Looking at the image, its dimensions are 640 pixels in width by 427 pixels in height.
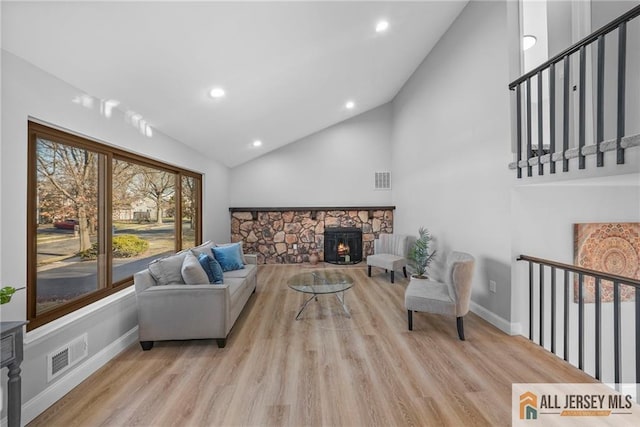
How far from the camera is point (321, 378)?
7.11 feet

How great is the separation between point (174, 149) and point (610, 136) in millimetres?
5169

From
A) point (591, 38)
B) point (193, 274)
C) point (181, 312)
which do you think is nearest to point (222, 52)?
point (193, 274)

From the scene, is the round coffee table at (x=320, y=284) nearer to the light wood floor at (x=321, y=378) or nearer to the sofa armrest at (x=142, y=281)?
the light wood floor at (x=321, y=378)

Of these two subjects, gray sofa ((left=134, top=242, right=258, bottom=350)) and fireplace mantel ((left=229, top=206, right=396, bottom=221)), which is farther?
fireplace mantel ((left=229, top=206, right=396, bottom=221))

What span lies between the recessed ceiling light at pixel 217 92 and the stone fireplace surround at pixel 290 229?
3.59 metres

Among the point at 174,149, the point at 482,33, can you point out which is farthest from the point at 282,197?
the point at 482,33

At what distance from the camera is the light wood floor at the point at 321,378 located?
179 cm

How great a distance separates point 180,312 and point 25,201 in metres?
1.43

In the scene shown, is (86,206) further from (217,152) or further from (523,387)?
(523,387)

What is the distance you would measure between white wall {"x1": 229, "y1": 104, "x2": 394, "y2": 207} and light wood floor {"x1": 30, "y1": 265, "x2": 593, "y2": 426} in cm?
373

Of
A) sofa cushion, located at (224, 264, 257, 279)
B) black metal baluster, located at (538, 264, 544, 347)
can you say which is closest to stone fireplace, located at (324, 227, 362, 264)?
sofa cushion, located at (224, 264, 257, 279)

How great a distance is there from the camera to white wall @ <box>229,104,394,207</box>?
21.5ft

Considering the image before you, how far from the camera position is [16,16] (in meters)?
1.59

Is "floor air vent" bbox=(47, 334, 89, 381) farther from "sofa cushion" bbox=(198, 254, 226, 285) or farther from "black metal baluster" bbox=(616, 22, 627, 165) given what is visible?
"black metal baluster" bbox=(616, 22, 627, 165)
